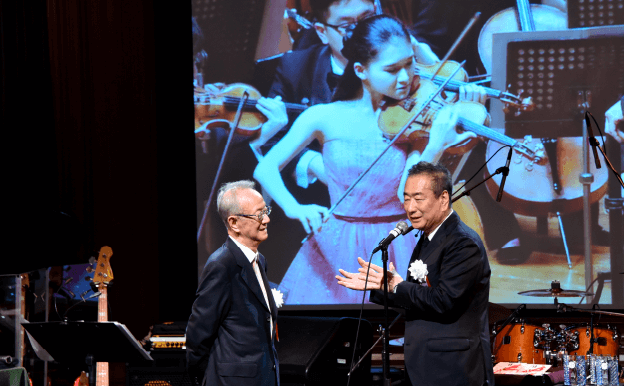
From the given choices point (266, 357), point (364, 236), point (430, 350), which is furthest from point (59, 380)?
point (430, 350)

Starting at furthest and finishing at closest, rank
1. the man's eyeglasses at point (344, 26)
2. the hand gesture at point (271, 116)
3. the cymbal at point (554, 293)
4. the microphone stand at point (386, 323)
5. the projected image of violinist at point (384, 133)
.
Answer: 1. the hand gesture at point (271, 116)
2. the man's eyeglasses at point (344, 26)
3. the projected image of violinist at point (384, 133)
4. the cymbal at point (554, 293)
5. the microphone stand at point (386, 323)

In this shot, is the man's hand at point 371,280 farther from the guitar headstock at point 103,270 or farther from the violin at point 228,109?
the violin at point 228,109

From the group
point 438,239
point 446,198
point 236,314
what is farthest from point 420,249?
point 236,314

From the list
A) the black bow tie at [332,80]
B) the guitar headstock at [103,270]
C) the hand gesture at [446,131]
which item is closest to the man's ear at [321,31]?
the black bow tie at [332,80]

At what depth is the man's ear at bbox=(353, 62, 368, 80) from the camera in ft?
20.0

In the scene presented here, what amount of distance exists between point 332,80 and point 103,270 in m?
2.75

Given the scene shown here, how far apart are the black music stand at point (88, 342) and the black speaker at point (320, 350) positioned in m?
1.08

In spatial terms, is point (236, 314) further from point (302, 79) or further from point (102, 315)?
point (302, 79)

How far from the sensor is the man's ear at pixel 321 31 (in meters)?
6.20

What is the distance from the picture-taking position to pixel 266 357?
2736mm

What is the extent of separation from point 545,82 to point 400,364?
2900 millimetres

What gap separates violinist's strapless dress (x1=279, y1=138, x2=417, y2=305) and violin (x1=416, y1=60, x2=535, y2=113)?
714 mm

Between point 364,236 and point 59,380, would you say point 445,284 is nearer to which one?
point 364,236

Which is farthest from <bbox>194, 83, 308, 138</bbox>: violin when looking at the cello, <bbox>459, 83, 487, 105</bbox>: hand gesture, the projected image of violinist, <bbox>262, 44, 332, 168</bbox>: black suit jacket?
the cello
